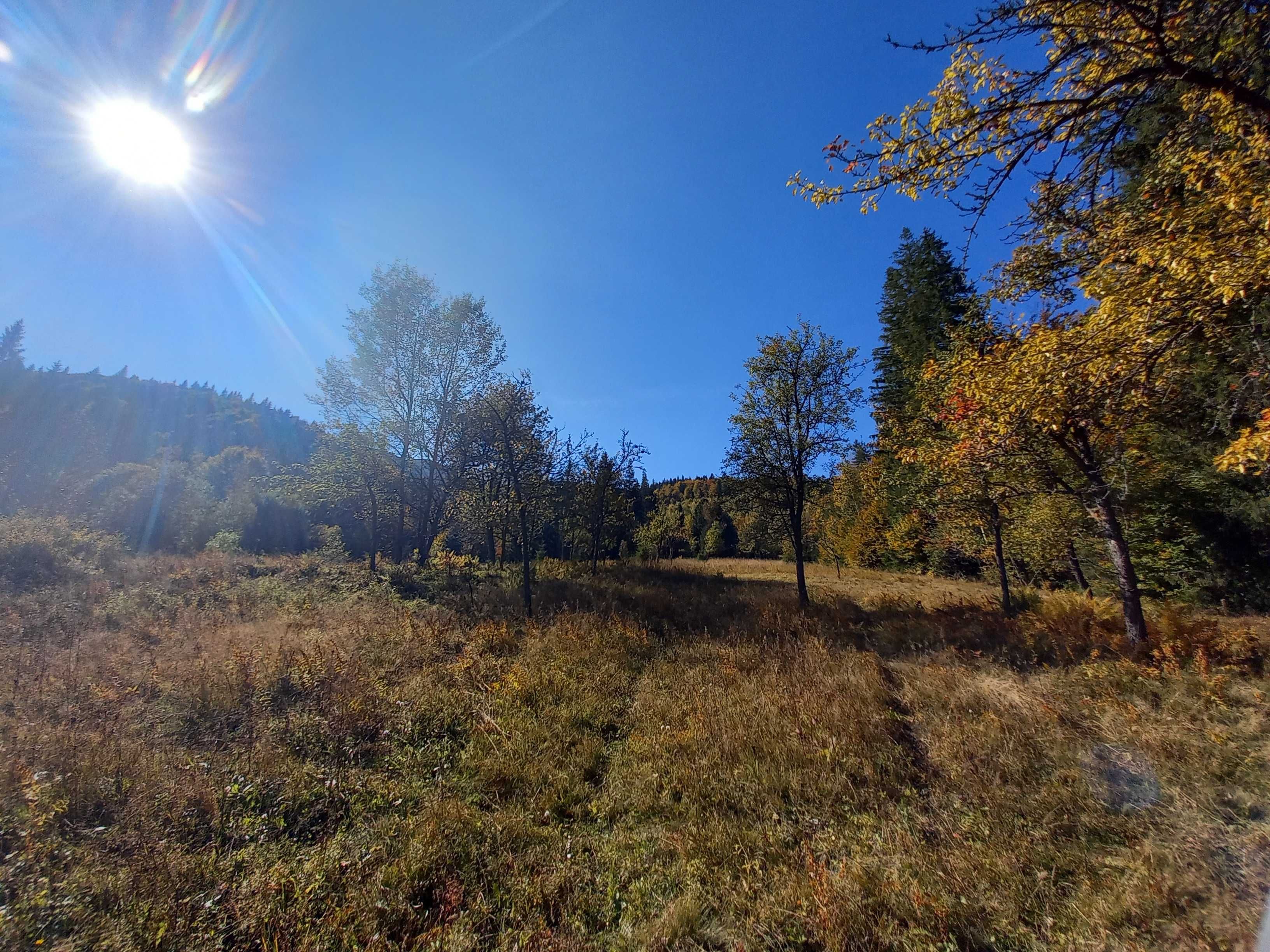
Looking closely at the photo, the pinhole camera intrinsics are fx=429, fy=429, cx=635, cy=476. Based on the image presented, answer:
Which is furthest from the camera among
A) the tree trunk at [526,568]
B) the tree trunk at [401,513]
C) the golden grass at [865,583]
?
the tree trunk at [401,513]

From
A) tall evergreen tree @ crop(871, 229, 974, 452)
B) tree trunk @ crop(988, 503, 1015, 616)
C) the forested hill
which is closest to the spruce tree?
tall evergreen tree @ crop(871, 229, 974, 452)

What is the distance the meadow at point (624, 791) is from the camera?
9.82ft

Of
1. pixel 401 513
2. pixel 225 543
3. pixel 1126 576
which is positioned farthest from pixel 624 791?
pixel 225 543

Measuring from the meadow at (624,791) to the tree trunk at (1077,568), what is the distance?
9.55 m

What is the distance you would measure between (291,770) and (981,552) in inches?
930

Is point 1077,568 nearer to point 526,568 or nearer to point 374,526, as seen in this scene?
→ point 526,568

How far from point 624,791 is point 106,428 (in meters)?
93.7

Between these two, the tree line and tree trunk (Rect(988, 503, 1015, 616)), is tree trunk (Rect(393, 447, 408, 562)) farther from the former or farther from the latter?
tree trunk (Rect(988, 503, 1015, 616))

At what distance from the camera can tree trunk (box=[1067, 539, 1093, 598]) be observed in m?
16.4

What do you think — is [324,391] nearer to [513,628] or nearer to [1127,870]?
[513,628]

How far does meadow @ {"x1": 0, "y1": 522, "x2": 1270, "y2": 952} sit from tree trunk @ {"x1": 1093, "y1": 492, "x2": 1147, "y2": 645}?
1.06 ft

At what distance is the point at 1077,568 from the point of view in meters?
16.7

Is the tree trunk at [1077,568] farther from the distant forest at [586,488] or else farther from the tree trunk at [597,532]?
the tree trunk at [597,532]

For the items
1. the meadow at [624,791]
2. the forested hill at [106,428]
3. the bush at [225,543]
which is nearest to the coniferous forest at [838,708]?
the meadow at [624,791]
